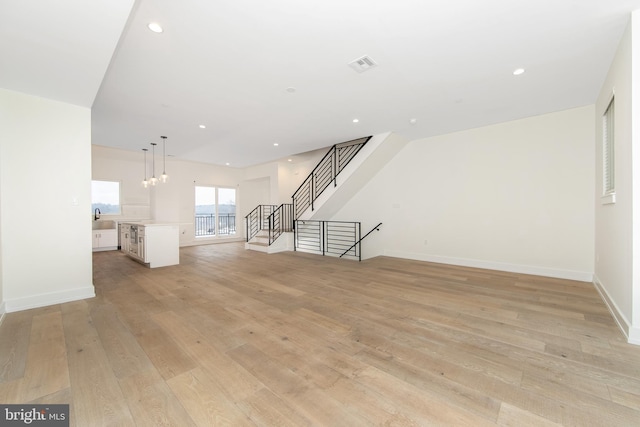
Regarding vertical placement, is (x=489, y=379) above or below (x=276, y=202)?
below

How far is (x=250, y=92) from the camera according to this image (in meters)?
3.66

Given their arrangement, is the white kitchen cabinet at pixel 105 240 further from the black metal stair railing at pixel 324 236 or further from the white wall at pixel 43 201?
the black metal stair railing at pixel 324 236

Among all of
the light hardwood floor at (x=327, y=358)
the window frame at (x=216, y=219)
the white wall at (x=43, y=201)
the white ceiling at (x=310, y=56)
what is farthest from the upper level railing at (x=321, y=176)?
the white wall at (x=43, y=201)

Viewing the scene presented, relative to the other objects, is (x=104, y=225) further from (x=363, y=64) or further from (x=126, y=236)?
(x=363, y=64)

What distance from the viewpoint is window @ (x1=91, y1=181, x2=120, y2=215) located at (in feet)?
26.0

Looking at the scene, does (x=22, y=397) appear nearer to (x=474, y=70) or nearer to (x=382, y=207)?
(x=474, y=70)

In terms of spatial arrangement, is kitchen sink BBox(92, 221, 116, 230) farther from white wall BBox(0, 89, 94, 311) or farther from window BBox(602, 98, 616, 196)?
window BBox(602, 98, 616, 196)

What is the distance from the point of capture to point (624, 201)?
8.30ft

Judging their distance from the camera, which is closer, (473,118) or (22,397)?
(22,397)

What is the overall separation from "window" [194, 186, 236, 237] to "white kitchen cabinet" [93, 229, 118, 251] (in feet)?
8.01

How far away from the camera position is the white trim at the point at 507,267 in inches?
169

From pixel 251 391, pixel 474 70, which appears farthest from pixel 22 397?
pixel 474 70

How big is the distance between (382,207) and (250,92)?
449cm

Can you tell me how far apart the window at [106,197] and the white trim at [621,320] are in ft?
36.8
